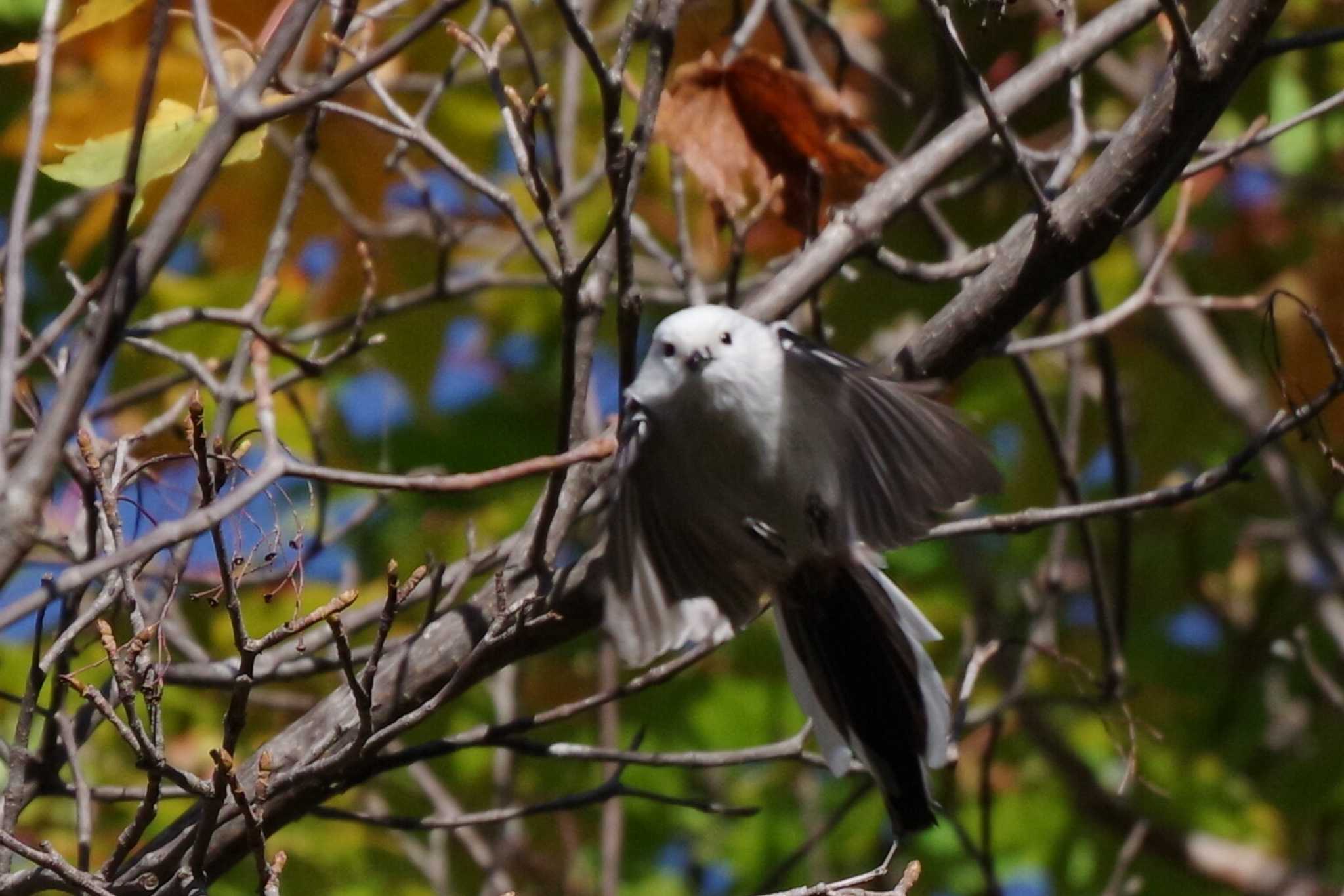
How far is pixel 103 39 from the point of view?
2754 millimetres

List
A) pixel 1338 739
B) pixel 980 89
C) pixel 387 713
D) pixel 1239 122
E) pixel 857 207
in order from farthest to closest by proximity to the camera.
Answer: pixel 1239 122
pixel 1338 739
pixel 857 207
pixel 387 713
pixel 980 89

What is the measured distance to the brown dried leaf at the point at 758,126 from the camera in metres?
2.36

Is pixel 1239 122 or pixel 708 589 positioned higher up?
pixel 1239 122

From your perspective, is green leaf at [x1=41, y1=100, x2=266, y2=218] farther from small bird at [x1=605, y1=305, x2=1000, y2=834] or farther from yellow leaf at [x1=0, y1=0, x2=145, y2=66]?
small bird at [x1=605, y1=305, x2=1000, y2=834]

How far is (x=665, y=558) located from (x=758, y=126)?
686 mm

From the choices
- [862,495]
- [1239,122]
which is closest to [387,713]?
[862,495]

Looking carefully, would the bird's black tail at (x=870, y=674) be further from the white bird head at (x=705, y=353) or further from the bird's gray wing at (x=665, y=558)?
the white bird head at (x=705, y=353)

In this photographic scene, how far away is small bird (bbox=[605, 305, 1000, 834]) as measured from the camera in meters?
2.30

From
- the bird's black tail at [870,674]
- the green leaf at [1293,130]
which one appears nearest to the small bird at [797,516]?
the bird's black tail at [870,674]

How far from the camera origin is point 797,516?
8.31 feet

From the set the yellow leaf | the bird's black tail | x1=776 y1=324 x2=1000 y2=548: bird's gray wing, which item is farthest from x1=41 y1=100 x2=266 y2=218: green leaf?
the bird's black tail

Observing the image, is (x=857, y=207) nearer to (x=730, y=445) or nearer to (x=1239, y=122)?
(x=730, y=445)

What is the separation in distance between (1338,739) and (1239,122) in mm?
1429

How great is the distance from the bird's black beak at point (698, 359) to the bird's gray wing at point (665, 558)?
0.11m
